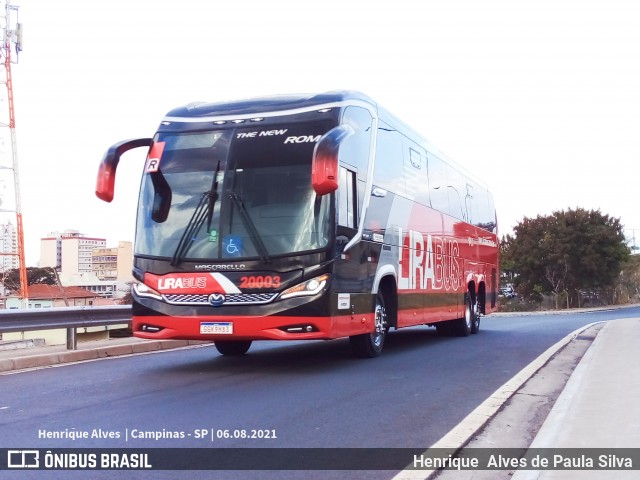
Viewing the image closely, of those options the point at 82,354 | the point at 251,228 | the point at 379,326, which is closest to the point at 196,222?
the point at 251,228

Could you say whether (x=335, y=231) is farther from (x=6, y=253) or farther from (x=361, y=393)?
(x=6, y=253)

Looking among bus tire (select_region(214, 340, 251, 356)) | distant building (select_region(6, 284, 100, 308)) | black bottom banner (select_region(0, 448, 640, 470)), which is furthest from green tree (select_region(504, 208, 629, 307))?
black bottom banner (select_region(0, 448, 640, 470))

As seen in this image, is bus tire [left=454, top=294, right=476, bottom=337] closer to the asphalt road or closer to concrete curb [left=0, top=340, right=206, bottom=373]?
the asphalt road

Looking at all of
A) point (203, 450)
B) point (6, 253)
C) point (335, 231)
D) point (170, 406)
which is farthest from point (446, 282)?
point (6, 253)

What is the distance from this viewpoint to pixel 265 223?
1004 centimetres

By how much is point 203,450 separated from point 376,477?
1382 mm

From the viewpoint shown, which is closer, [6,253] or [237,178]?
[237,178]

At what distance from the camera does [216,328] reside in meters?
9.85

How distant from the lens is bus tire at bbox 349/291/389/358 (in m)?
11.8

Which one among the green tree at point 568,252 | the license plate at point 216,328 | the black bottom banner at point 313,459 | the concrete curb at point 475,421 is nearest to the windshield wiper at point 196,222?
the license plate at point 216,328

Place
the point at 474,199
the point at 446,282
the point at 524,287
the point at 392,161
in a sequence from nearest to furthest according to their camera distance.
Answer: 1. the point at 392,161
2. the point at 446,282
3. the point at 474,199
4. the point at 524,287

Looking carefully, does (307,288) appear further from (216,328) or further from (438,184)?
(438,184)

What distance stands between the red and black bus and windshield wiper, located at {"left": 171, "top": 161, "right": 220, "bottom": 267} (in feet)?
0.05

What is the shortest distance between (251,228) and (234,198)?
0.50 metres
